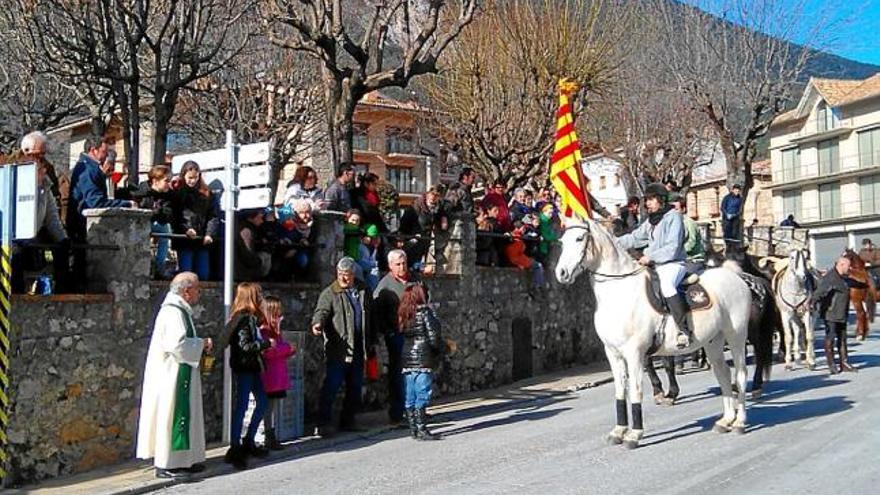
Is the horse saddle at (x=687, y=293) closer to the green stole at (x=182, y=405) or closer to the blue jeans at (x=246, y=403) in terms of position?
the blue jeans at (x=246, y=403)

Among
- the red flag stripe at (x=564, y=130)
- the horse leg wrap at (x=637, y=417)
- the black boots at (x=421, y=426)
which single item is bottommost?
the black boots at (x=421, y=426)

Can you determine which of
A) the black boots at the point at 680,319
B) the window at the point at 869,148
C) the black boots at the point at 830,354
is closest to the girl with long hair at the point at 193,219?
the black boots at the point at 680,319

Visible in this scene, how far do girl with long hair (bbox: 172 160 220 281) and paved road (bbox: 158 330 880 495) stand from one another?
2.82 metres

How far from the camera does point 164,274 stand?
446 inches

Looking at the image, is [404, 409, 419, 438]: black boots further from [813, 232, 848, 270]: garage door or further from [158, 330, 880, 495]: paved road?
[813, 232, 848, 270]: garage door

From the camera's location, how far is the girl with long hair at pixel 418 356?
441 inches

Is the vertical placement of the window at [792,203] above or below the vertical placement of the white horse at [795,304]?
above

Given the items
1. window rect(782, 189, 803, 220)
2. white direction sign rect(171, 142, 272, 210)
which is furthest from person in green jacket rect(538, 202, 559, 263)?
window rect(782, 189, 803, 220)

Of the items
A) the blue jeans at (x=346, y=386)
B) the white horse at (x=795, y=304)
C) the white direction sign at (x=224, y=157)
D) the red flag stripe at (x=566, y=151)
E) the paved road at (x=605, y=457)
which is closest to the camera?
the paved road at (x=605, y=457)

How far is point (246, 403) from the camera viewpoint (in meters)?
10.3

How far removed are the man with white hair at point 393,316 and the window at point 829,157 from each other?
59271mm

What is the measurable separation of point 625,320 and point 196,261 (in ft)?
17.1

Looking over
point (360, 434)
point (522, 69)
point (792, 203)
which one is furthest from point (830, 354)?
point (792, 203)

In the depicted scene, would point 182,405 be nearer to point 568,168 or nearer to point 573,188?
point 573,188
